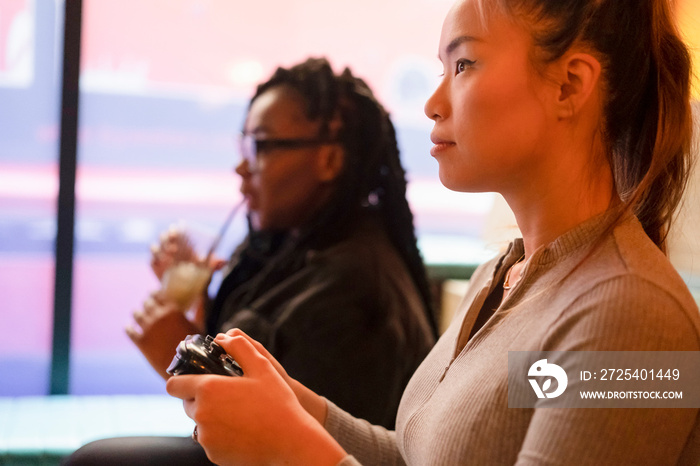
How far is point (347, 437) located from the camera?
3.35 feet

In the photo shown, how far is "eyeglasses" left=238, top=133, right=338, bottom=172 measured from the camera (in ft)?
5.56

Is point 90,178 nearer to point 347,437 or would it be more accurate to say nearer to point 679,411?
point 347,437

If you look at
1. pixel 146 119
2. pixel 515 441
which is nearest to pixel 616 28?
pixel 515 441

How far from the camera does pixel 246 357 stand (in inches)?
30.6

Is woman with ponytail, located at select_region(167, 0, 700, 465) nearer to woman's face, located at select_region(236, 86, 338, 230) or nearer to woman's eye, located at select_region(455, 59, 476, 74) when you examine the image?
woman's eye, located at select_region(455, 59, 476, 74)

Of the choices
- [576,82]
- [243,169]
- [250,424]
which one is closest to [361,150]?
[243,169]

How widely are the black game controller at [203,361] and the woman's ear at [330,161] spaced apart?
0.97 m

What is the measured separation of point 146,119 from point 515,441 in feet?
8.14

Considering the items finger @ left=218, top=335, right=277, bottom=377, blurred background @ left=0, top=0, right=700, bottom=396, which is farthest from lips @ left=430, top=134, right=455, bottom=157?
blurred background @ left=0, top=0, right=700, bottom=396

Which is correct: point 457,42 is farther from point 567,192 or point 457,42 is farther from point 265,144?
point 265,144

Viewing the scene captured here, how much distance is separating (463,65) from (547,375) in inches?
14.9

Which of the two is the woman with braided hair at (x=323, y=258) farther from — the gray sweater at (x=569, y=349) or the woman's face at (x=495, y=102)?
the woman's face at (x=495, y=102)

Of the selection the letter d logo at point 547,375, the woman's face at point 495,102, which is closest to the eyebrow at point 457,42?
the woman's face at point 495,102

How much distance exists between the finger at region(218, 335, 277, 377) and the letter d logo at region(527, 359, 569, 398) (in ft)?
0.99
